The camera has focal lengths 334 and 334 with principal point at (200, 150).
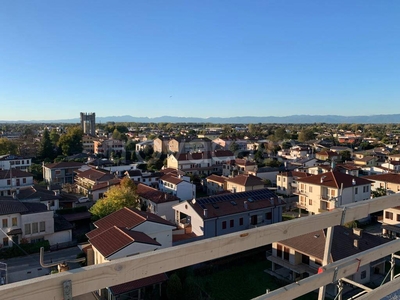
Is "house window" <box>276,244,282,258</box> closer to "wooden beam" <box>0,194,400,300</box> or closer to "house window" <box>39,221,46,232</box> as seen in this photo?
"house window" <box>39,221,46,232</box>

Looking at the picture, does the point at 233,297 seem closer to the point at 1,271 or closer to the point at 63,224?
the point at 1,271

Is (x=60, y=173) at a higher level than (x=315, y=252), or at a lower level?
lower

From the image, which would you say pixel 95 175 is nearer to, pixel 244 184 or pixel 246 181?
pixel 244 184

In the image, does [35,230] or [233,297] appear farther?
[35,230]

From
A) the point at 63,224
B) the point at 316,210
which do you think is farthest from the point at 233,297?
the point at 316,210

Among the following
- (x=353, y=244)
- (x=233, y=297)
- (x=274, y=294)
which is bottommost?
(x=233, y=297)

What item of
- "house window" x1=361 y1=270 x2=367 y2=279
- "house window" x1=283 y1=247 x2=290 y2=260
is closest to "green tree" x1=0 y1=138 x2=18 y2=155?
"house window" x1=283 y1=247 x2=290 y2=260

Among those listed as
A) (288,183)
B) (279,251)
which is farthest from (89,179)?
(279,251)
